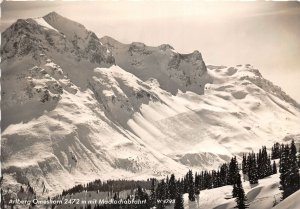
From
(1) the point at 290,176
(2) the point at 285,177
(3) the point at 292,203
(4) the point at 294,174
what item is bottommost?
(2) the point at 285,177

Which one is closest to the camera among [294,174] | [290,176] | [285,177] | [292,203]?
[292,203]

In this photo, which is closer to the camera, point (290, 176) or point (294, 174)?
point (294, 174)

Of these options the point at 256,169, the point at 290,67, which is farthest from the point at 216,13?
the point at 256,169

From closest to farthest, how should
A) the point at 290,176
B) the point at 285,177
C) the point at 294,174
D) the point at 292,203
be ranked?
1. the point at 292,203
2. the point at 294,174
3. the point at 290,176
4. the point at 285,177

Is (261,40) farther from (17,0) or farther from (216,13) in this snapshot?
(17,0)

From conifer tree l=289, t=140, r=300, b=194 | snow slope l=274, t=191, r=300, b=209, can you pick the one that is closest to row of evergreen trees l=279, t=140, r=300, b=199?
conifer tree l=289, t=140, r=300, b=194

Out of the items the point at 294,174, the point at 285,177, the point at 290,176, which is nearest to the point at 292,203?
the point at 294,174

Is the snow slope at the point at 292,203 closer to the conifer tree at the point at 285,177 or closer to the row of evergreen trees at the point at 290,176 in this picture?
the row of evergreen trees at the point at 290,176

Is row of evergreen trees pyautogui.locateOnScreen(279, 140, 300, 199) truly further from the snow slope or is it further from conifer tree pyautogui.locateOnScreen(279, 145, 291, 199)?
the snow slope

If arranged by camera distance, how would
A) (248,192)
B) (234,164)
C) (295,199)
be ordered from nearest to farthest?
(295,199) → (248,192) → (234,164)

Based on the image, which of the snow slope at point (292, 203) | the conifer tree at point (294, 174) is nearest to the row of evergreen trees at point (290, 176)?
the conifer tree at point (294, 174)

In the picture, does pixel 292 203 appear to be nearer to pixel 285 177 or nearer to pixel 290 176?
pixel 290 176
